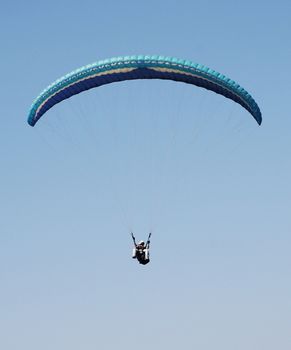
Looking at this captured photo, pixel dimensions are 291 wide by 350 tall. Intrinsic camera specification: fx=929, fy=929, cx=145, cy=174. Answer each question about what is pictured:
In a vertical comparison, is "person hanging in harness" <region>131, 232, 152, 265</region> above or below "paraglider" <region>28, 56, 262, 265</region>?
below

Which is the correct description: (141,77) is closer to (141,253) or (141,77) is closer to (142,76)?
(142,76)

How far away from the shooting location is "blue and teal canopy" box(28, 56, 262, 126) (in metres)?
41.7

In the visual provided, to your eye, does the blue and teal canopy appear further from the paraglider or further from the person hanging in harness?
the person hanging in harness

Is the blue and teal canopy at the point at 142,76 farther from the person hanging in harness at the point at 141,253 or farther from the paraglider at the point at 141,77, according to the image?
the person hanging in harness at the point at 141,253

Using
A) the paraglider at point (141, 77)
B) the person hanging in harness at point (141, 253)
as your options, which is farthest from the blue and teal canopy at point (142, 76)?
the person hanging in harness at point (141, 253)

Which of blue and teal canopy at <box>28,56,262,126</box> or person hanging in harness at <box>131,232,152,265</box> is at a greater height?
blue and teal canopy at <box>28,56,262,126</box>

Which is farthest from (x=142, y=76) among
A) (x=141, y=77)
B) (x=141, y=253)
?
(x=141, y=253)

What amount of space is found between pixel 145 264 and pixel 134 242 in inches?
45.4

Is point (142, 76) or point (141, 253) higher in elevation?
point (142, 76)

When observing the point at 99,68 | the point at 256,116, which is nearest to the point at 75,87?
the point at 99,68

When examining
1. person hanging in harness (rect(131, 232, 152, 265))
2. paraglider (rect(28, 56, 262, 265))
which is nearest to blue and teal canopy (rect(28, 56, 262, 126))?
paraglider (rect(28, 56, 262, 265))

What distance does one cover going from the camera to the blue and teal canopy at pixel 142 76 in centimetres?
4169

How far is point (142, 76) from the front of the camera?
4256 centimetres

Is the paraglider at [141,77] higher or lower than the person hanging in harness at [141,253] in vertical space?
higher
